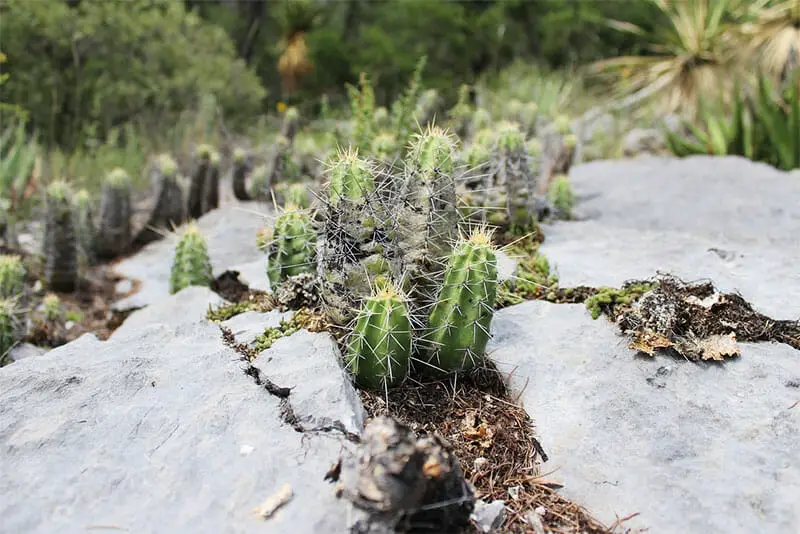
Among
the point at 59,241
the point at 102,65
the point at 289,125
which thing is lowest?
the point at 59,241

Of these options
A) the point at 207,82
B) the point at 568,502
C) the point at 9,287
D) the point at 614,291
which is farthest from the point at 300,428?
the point at 207,82

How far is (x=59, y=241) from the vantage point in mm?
5125

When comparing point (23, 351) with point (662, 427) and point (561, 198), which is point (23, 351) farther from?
point (561, 198)

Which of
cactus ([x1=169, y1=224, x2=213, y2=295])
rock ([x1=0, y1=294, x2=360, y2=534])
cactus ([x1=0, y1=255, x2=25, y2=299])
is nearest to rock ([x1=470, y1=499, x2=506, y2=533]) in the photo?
rock ([x1=0, y1=294, x2=360, y2=534])

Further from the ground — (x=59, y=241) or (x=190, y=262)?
(x=190, y=262)

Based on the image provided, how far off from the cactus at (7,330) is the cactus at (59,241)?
4.49 feet

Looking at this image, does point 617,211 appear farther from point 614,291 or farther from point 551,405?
point 551,405

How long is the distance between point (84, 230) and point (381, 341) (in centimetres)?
428

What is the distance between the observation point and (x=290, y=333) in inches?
114

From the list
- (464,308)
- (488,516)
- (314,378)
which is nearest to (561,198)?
(464,308)

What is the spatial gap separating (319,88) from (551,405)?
19239mm

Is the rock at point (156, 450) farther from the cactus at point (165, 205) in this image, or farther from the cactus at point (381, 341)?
the cactus at point (165, 205)

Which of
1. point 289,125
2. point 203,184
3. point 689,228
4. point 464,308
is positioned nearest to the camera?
point 464,308

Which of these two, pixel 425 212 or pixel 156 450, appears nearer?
pixel 156 450
